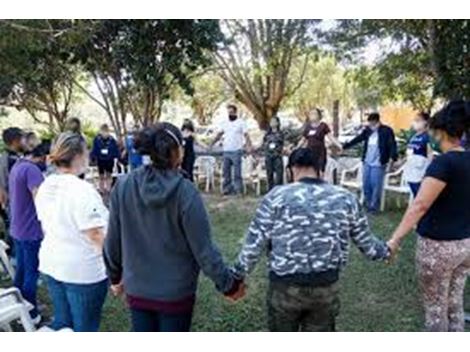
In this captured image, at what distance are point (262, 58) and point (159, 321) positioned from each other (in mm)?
17441

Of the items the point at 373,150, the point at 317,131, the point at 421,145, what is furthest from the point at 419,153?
the point at 317,131

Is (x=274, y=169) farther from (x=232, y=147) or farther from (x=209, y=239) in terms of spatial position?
(x=209, y=239)

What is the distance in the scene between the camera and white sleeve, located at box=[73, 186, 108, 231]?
2.89 meters

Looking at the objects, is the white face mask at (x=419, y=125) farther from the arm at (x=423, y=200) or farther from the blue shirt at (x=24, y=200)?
the blue shirt at (x=24, y=200)

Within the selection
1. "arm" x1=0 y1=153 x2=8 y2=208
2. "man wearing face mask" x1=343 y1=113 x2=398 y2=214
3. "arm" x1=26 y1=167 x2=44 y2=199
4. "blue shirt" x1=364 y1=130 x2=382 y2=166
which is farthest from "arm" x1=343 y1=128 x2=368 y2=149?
"arm" x1=26 y1=167 x2=44 y2=199

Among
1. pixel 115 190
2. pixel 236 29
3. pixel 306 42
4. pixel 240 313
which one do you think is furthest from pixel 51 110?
pixel 115 190

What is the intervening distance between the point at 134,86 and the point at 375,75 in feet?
26.5

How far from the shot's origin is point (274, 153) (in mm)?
10227

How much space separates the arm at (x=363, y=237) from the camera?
8.67 feet

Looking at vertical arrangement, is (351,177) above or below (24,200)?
below

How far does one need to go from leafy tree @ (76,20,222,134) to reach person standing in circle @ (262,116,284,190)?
7.53 ft

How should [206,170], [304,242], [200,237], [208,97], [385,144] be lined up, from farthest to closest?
1. [208,97]
2. [206,170]
3. [385,144]
4. [304,242]
5. [200,237]

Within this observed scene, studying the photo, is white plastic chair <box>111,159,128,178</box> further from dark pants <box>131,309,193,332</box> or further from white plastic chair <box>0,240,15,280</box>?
dark pants <box>131,309,193,332</box>
